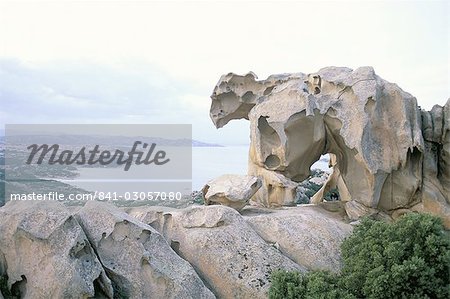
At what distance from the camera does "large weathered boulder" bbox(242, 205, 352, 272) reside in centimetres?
1209

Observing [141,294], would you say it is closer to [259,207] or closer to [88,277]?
[88,277]

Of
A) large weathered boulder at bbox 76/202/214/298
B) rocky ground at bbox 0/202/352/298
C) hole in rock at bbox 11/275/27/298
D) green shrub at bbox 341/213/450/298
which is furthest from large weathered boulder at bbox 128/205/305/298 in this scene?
hole in rock at bbox 11/275/27/298

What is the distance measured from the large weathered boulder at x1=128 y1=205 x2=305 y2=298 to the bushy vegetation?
0.80 metres

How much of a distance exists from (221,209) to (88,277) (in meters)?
3.99

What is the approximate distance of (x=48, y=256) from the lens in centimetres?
940

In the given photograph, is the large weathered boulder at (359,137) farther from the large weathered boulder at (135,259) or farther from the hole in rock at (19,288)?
the hole in rock at (19,288)

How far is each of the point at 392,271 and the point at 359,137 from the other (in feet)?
18.9

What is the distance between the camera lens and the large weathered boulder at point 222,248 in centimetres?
1092

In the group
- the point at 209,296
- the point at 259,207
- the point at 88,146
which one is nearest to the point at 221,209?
the point at 209,296

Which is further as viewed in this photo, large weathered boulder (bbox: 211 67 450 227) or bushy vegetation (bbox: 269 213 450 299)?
large weathered boulder (bbox: 211 67 450 227)

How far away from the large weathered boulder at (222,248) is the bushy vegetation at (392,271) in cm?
80

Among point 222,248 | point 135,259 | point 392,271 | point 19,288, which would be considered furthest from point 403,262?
point 19,288

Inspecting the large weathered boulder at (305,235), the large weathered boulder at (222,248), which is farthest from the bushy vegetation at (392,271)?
the large weathered boulder at (305,235)

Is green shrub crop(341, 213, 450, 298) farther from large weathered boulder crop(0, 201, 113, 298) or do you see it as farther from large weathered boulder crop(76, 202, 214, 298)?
large weathered boulder crop(0, 201, 113, 298)
